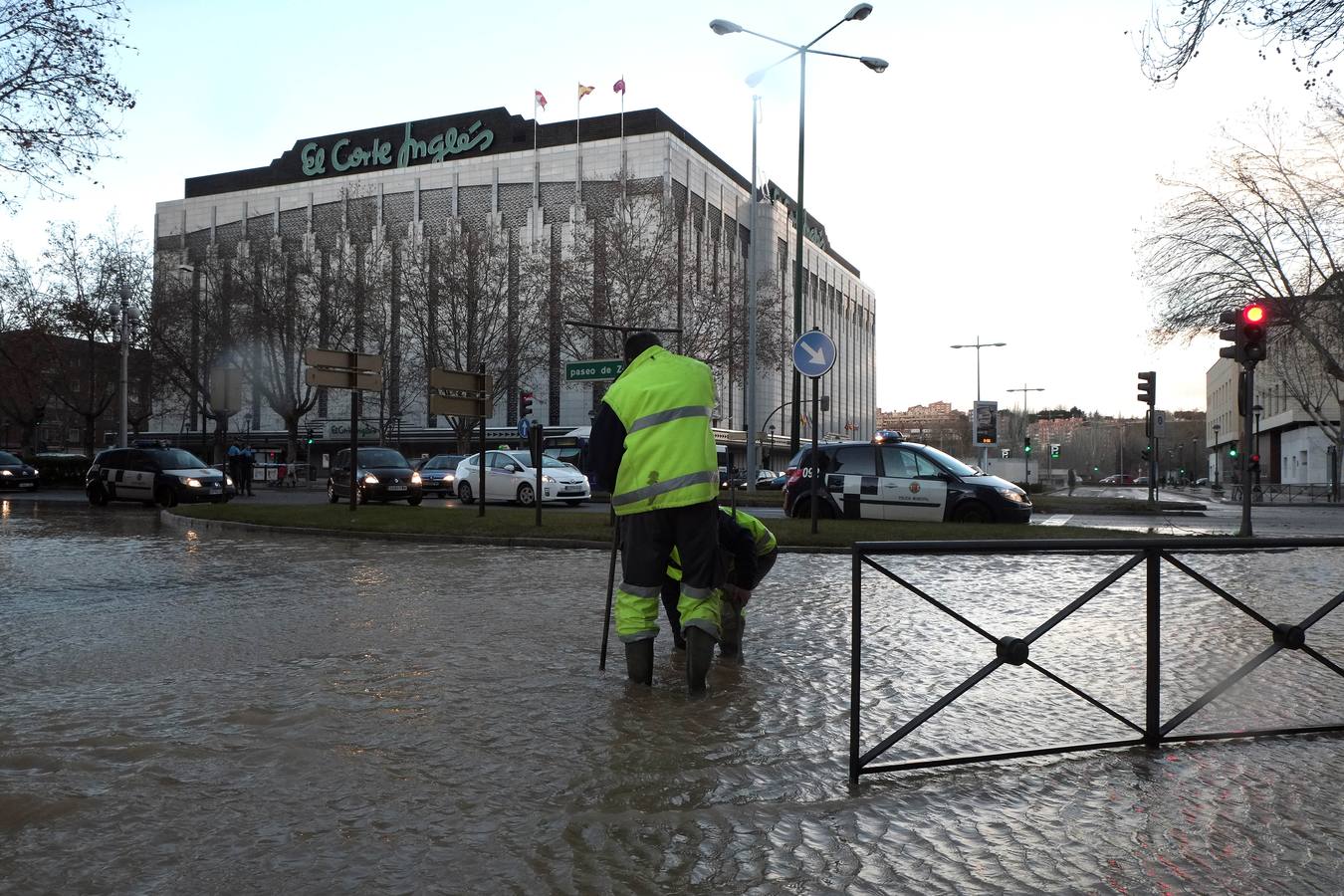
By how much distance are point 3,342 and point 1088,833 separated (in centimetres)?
5190

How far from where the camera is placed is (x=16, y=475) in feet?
126

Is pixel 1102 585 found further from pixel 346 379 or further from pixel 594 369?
pixel 346 379

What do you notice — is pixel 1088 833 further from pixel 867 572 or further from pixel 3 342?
pixel 3 342

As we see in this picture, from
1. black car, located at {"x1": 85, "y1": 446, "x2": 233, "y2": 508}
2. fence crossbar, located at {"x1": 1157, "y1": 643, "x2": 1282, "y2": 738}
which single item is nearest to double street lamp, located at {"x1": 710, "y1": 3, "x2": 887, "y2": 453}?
black car, located at {"x1": 85, "y1": 446, "x2": 233, "y2": 508}

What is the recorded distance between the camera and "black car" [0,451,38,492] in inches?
1492

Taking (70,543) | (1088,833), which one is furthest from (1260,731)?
(70,543)

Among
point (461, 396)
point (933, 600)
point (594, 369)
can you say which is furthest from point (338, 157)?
point (933, 600)

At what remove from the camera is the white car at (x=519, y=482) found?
1103 inches

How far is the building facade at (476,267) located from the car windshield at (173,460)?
1505 millimetres

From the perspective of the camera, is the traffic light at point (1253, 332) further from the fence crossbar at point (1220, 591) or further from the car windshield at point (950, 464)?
the fence crossbar at point (1220, 591)

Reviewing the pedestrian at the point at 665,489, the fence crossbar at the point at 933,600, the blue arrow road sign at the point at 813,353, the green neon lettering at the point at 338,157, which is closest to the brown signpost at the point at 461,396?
the blue arrow road sign at the point at 813,353

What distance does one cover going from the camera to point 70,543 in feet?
49.3

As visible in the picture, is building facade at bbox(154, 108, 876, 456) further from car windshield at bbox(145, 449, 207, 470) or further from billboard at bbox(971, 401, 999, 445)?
billboard at bbox(971, 401, 999, 445)

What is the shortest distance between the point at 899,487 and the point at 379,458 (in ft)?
51.1
